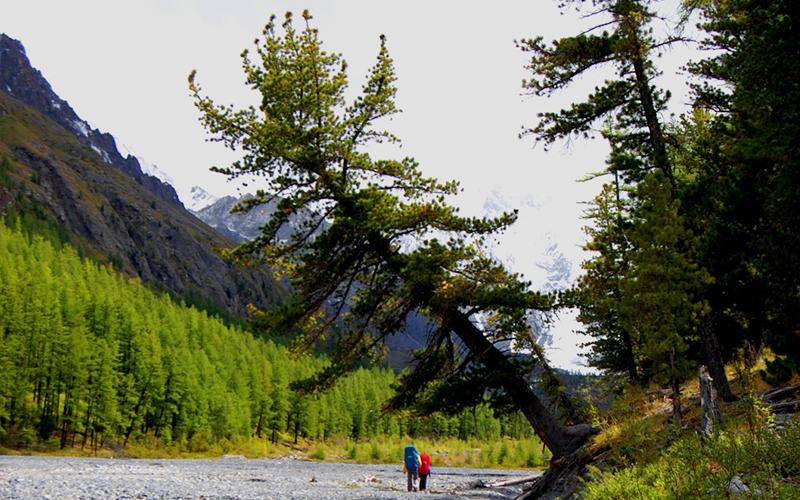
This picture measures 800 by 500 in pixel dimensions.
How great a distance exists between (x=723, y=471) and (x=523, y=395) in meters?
9.29

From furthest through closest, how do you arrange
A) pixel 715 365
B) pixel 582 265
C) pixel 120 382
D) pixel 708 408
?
pixel 120 382, pixel 582 265, pixel 715 365, pixel 708 408

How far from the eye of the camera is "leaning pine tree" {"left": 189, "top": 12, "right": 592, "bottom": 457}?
1702 cm

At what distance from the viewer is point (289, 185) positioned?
59.4 ft

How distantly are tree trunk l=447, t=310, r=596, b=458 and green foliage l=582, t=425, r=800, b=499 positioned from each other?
702cm

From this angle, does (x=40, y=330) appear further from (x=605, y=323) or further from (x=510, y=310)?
(x=510, y=310)

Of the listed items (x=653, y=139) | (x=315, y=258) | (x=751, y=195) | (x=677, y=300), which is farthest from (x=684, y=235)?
(x=315, y=258)

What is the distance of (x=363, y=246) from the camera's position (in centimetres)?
1853

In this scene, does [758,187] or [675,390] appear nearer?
[675,390]

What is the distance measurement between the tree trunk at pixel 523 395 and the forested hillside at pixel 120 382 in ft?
97.6

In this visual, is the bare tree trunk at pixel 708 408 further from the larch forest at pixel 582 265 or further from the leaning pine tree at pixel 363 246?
the leaning pine tree at pixel 363 246

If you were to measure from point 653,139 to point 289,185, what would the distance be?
1122cm

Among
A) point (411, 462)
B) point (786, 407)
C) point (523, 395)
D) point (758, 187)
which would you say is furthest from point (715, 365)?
point (411, 462)

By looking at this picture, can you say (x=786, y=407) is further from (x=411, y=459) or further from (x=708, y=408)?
(x=411, y=459)

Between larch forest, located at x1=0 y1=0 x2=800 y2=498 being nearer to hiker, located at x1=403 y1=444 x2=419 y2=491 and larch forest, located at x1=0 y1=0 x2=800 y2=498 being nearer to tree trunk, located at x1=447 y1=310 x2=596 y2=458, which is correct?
tree trunk, located at x1=447 y1=310 x2=596 y2=458
